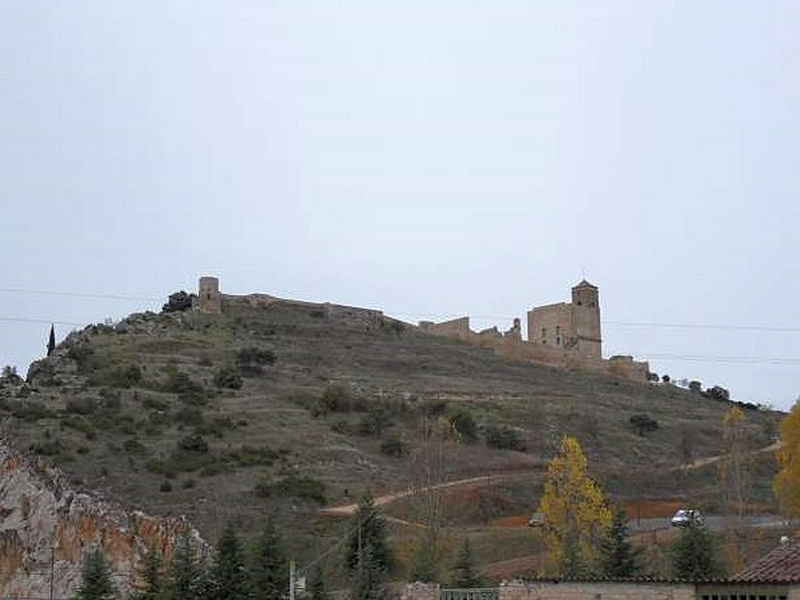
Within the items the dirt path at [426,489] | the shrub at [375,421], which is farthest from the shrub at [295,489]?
the shrub at [375,421]

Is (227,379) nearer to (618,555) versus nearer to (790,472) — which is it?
(790,472)

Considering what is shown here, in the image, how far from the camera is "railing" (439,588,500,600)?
2200 centimetres

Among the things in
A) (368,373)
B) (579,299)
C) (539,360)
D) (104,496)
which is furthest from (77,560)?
(579,299)

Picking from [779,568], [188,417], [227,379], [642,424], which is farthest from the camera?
[642,424]

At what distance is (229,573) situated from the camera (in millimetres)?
27688

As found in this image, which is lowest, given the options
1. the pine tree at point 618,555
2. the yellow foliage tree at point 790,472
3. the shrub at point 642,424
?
the pine tree at point 618,555

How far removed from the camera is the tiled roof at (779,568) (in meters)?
19.2

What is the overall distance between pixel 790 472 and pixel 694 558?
10559 mm

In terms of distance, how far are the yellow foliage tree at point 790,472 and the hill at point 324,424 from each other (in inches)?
348

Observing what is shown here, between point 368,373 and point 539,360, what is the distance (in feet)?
80.3

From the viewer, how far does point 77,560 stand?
135ft

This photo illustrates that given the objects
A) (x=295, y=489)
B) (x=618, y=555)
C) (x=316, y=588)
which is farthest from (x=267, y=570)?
(x=295, y=489)

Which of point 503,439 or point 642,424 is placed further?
point 642,424

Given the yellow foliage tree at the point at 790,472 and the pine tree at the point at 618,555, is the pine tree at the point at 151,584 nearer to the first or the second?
the pine tree at the point at 618,555
